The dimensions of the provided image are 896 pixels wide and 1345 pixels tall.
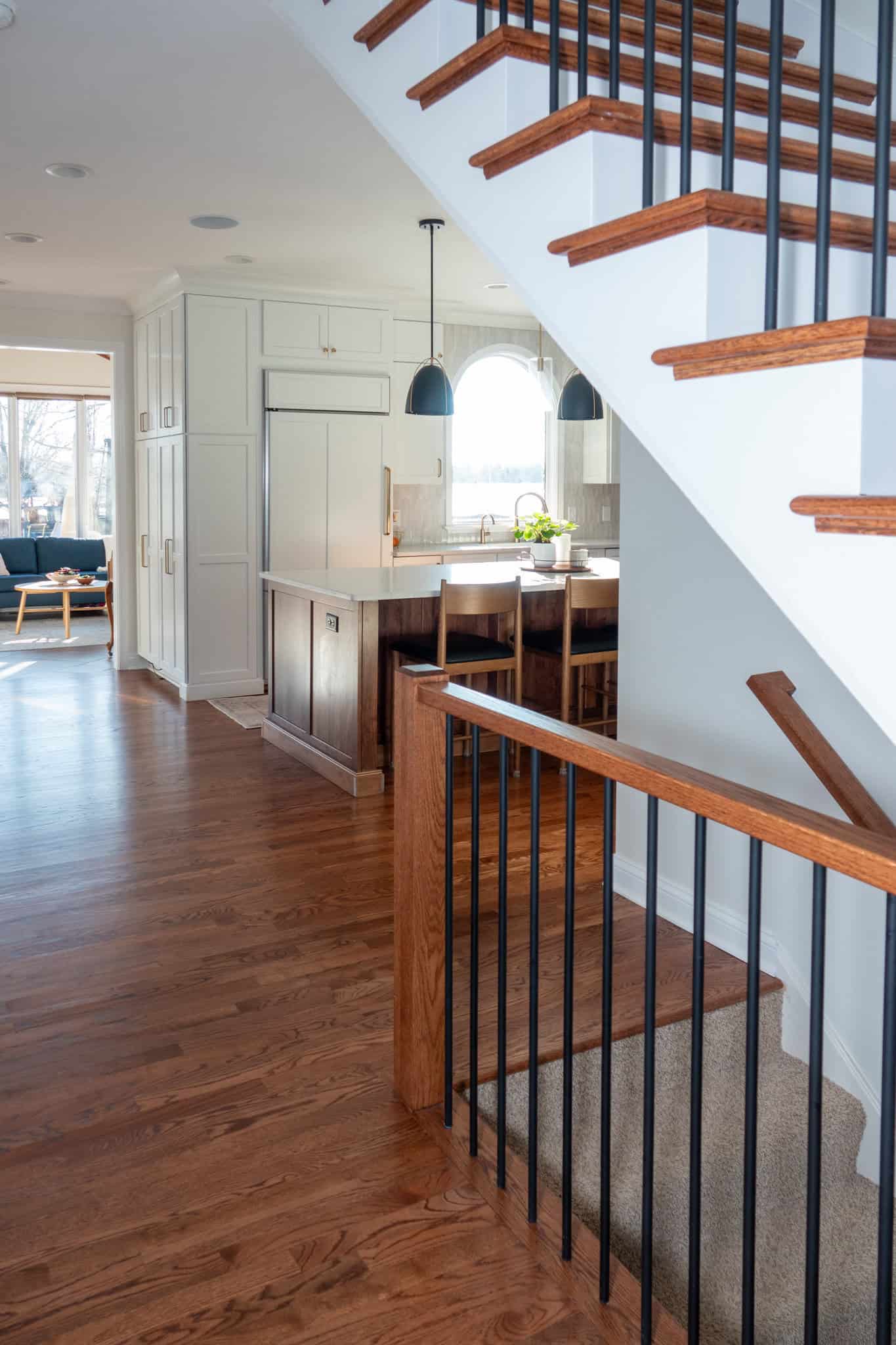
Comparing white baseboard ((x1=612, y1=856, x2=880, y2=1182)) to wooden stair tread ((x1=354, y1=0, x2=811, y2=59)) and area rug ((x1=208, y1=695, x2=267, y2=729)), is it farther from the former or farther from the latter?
area rug ((x1=208, y1=695, x2=267, y2=729))

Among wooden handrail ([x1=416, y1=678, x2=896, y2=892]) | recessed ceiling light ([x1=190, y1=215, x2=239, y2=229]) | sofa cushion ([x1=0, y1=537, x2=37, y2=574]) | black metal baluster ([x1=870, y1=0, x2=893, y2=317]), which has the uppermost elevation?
recessed ceiling light ([x1=190, y1=215, x2=239, y2=229])

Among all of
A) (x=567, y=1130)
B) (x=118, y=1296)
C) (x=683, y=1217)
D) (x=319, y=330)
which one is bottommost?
(x=683, y=1217)

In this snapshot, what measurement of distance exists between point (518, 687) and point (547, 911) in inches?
70.8

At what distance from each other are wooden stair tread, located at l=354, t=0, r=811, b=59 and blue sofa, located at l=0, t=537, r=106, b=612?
9.51 meters

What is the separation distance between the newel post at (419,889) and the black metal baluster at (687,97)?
3.40 ft

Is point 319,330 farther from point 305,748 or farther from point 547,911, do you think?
point 547,911

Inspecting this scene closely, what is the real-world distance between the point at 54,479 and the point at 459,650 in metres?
8.68

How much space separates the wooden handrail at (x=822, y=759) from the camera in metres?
2.41

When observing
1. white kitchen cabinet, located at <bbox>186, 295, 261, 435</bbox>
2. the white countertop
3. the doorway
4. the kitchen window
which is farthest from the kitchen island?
the kitchen window

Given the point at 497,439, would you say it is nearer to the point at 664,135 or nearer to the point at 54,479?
the point at 54,479

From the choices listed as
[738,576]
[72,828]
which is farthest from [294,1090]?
[72,828]

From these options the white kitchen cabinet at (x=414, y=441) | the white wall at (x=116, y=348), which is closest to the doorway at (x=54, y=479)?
the white wall at (x=116, y=348)

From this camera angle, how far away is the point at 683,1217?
235 centimetres

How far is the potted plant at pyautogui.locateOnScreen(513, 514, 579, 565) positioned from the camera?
6270 millimetres
